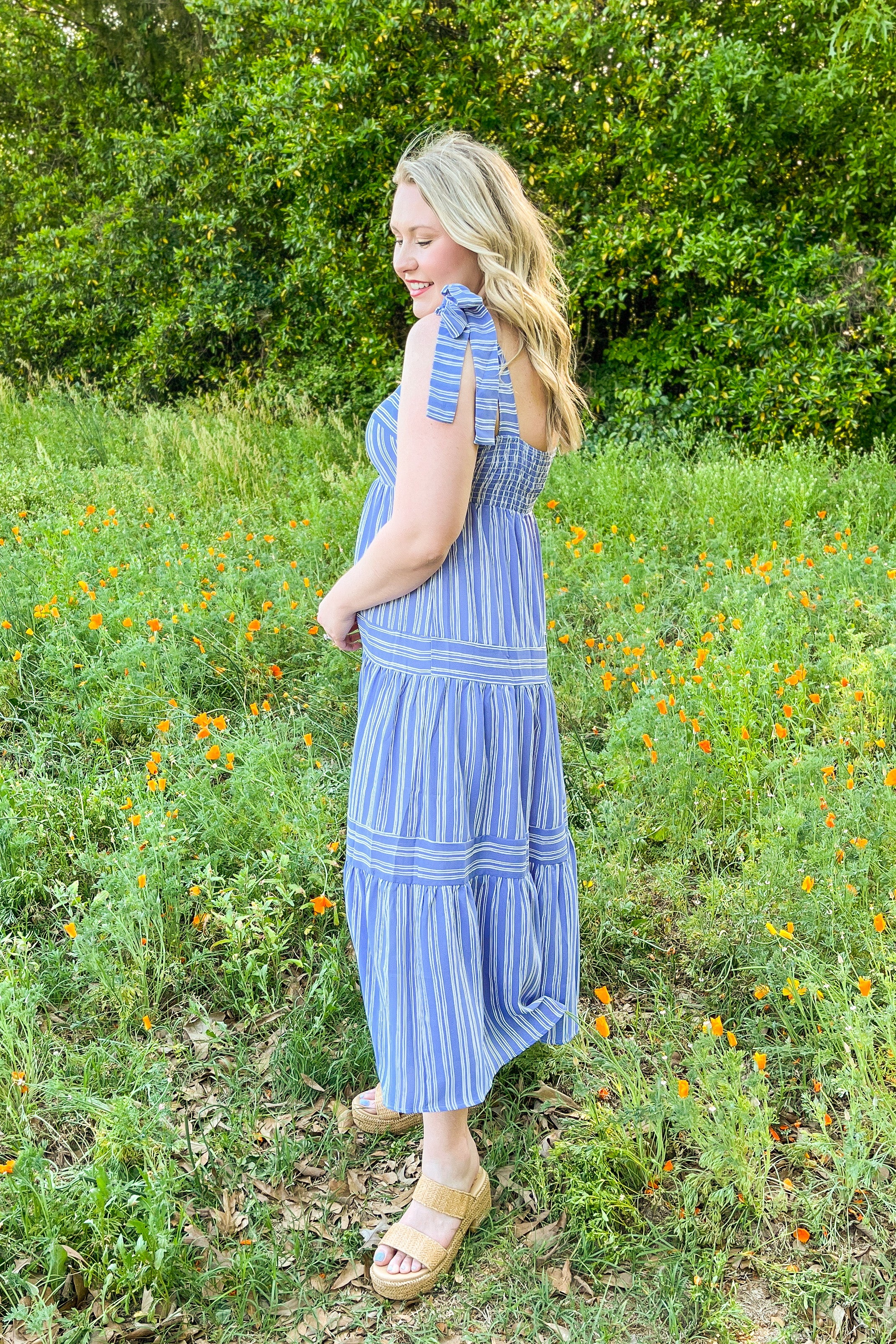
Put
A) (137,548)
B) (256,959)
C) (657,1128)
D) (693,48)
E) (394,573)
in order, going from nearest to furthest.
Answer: (394,573), (657,1128), (256,959), (137,548), (693,48)

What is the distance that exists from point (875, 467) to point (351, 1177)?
15.5 feet

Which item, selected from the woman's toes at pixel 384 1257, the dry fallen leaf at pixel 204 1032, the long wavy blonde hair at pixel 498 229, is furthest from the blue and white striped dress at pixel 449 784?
the dry fallen leaf at pixel 204 1032

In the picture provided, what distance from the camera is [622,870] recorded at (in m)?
2.77

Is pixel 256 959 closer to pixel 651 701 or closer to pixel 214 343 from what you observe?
pixel 651 701

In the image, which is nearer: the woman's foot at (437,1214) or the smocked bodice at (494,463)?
the smocked bodice at (494,463)

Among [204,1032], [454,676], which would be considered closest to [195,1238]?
[204,1032]

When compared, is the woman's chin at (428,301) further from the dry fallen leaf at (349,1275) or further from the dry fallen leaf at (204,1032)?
the dry fallen leaf at (349,1275)

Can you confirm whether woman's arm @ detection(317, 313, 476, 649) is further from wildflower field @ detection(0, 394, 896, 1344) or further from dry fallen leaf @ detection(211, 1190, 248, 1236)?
dry fallen leaf @ detection(211, 1190, 248, 1236)

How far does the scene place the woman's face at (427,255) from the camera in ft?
A: 5.64

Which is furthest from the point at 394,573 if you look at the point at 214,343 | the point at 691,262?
the point at 214,343

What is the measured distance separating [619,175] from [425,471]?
21.6 ft

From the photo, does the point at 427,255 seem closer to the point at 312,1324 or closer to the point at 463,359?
the point at 463,359

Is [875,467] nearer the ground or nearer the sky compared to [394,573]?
nearer the ground

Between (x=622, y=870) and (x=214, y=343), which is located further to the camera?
(x=214, y=343)
